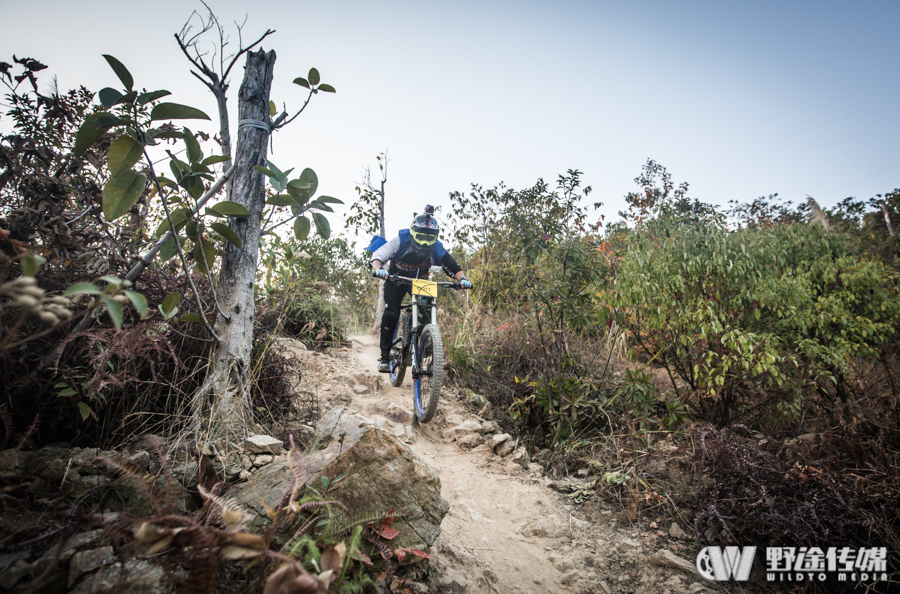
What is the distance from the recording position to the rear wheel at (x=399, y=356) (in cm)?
489

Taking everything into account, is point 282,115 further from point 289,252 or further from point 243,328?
point 289,252

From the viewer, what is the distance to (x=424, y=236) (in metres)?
4.89

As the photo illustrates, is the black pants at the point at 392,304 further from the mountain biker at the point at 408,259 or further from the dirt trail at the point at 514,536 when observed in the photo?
the dirt trail at the point at 514,536

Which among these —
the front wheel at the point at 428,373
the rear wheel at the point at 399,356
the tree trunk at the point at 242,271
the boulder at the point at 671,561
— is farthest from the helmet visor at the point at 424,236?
the boulder at the point at 671,561

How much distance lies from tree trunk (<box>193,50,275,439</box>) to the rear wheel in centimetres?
230

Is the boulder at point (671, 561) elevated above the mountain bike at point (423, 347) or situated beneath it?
situated beneath

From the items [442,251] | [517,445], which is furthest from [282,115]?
[517,445]

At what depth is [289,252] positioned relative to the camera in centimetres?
541

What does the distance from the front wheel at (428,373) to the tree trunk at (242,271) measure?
1.77m

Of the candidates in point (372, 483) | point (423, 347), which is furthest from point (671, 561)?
point (423, 347)

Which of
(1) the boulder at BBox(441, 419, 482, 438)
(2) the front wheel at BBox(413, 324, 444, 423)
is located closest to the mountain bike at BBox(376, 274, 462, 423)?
(2) the front wheel at BBox(413, 324, 444, 423)

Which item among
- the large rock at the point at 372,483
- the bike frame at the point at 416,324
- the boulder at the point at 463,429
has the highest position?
the bike frame at the point at 416,324

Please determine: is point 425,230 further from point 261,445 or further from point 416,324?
point 261,445

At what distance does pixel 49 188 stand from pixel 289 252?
3402 mm
